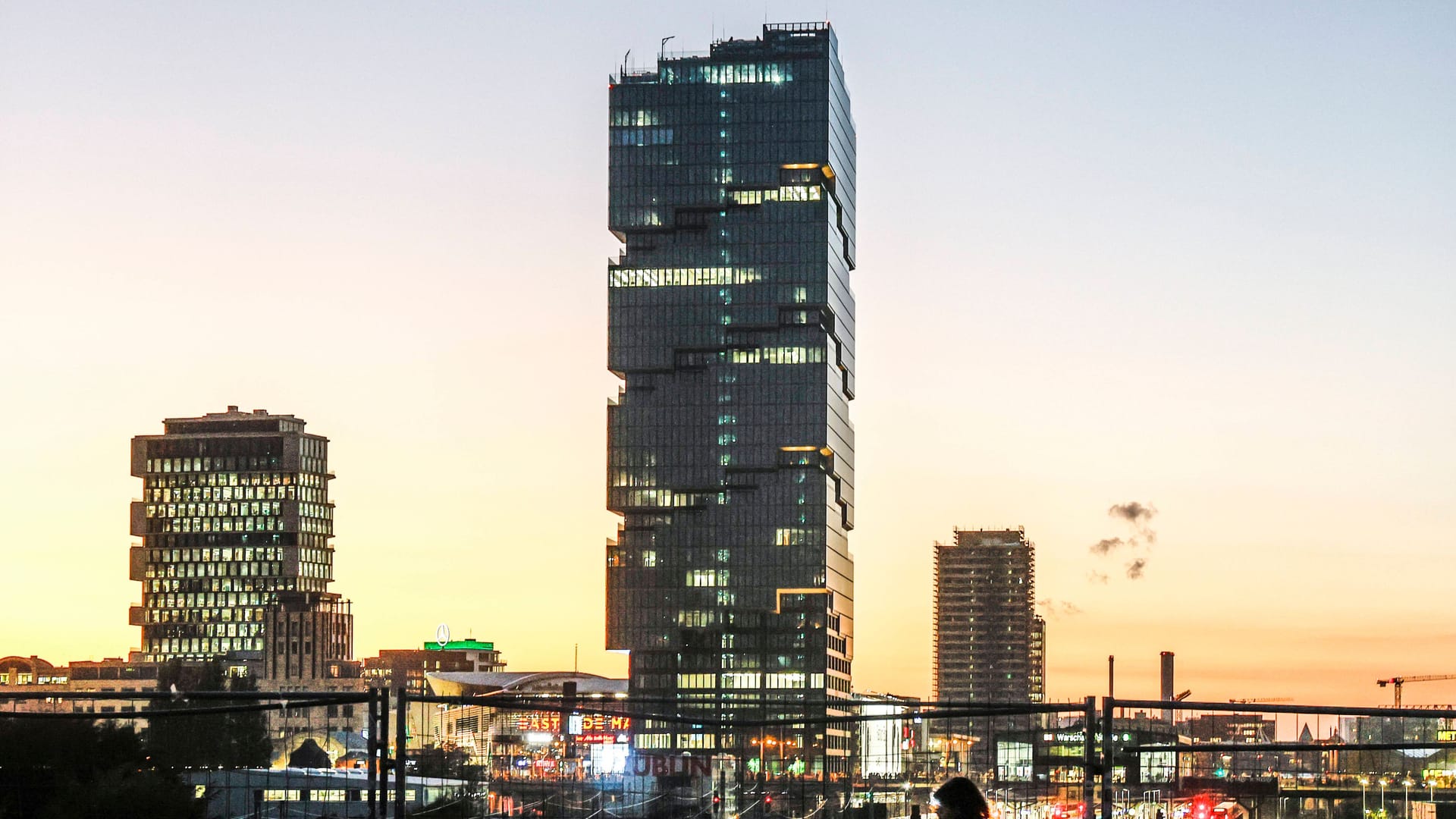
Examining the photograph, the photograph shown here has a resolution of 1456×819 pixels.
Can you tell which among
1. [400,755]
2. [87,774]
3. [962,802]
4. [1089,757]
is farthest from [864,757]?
[87,774]

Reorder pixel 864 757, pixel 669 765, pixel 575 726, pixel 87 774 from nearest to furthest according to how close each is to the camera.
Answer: pixel 864 757 < pixel 575 726 < pixel 669 765 < pixel 87 774

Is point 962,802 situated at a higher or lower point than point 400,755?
higher

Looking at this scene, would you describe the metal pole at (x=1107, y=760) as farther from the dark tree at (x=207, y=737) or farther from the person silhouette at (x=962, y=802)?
the dark tree at (x=207, y=737)

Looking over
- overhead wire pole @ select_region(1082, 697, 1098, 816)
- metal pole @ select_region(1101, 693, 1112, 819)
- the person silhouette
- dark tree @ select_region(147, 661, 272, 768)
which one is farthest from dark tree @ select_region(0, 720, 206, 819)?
the person silhouette

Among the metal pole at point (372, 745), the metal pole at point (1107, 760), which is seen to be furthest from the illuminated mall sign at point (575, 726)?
the metal pole at point (1107, 760)

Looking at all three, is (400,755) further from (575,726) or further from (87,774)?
(87,774)

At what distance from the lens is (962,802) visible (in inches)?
469

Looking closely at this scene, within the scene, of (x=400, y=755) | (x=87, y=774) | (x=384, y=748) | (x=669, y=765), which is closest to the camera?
(x=384, y=748)

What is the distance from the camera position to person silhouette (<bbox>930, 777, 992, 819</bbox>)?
1191 cm

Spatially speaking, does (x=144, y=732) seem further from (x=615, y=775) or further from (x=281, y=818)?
(x=615, y=775)

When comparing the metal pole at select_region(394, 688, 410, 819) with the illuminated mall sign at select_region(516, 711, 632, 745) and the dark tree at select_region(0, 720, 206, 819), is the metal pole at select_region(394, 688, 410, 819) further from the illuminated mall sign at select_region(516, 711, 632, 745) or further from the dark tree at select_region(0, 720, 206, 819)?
the dark tree at select_region(0, 720, 206, 819)

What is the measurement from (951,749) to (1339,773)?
4.73 meters

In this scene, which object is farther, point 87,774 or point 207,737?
point 207,737

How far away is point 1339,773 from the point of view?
19828mm
